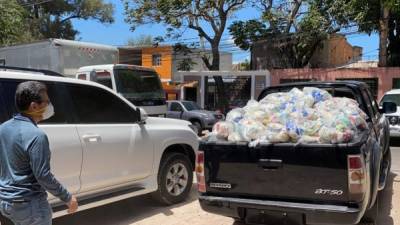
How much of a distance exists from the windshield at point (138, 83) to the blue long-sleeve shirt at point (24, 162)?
10.0 metres

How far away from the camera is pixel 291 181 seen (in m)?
4.73

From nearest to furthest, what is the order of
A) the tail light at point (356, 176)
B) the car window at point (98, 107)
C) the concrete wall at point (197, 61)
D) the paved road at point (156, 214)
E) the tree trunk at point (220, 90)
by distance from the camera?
the tail light at point (356, 176), the car window at point (98, 107), the paved road at point (156, 214), the tree trunk at point (220, 90), the concrete wall at point (197, 61)

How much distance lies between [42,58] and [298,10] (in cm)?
1959

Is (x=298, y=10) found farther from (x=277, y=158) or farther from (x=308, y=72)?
(x=277, y=158)

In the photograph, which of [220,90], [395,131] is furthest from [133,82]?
[220,90]

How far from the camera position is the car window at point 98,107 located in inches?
223

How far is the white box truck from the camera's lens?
14.5 meters

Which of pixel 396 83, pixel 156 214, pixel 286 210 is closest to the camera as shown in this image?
pixel 286 210

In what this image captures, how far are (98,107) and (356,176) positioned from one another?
3.05 m

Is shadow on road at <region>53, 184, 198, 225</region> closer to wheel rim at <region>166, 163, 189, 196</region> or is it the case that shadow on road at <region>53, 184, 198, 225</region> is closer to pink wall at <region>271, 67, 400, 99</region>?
wheel rim at <region>166, 163, 189, 196</region>

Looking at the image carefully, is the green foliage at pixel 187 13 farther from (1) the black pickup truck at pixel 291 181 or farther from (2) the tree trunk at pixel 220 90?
(1) the black pickup truck at pixel 291 181

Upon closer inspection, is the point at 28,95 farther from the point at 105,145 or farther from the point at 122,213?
the point at 122,213

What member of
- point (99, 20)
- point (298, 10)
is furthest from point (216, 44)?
point (99, 20)

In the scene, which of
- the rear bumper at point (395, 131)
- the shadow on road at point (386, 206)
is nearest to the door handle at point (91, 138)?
the shadow on road at point (386, 206)
